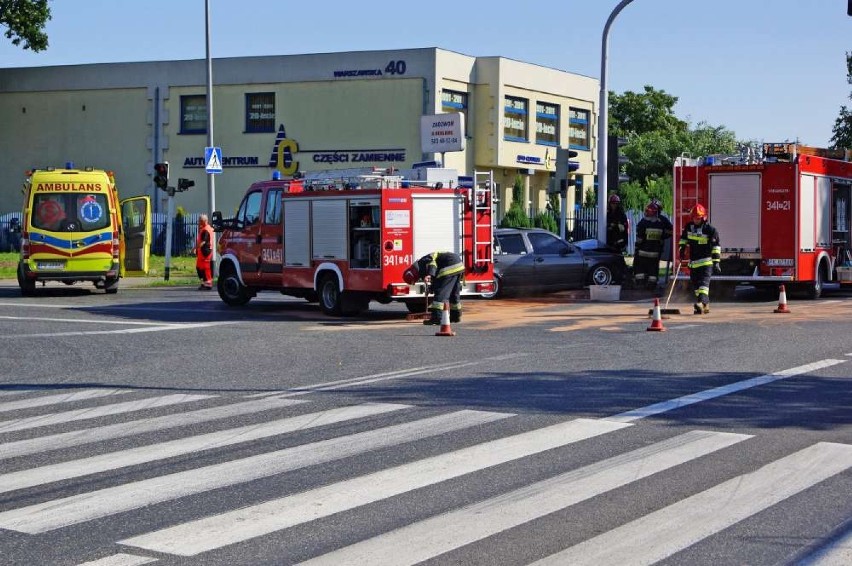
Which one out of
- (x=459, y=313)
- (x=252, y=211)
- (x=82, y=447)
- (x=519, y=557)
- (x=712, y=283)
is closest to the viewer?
(x=519, y=557)

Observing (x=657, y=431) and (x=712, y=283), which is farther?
(x=712, y=283)

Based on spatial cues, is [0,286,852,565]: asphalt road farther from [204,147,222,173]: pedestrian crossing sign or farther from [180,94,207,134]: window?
[180,94,207,134]: window

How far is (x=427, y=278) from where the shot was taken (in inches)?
795

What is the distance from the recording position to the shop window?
67.2ft

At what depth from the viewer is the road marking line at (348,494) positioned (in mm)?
6742

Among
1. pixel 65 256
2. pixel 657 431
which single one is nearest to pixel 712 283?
pixel 65 256

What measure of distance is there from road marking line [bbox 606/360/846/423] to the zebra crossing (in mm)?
48

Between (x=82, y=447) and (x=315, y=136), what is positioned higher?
(x=315, y=136)

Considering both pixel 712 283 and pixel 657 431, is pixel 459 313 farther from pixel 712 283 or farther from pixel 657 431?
pixel 657 431

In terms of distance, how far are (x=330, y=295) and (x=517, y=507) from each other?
14035mm

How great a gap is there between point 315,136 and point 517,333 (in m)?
31.3

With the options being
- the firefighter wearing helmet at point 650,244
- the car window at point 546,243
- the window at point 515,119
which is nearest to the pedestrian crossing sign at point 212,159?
the car window at point 546,243

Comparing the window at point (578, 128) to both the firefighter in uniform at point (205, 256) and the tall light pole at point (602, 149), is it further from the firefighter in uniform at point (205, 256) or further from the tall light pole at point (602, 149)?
the firefighter in uniform at point (205, 256)

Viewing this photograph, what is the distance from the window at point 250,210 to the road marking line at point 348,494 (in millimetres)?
13694
